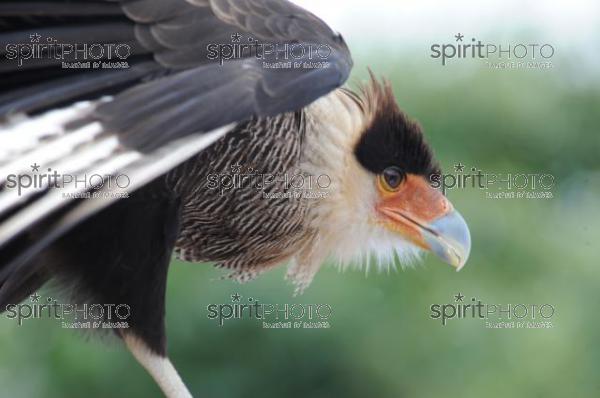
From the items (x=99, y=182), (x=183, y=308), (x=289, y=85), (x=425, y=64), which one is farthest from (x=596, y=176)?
(x=99, y=182)

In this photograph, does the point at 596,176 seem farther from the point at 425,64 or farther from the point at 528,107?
the point at 425,64

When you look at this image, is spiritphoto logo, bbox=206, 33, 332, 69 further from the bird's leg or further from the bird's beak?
the bird's leg

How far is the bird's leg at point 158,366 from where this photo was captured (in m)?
3.15

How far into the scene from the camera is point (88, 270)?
2980mm

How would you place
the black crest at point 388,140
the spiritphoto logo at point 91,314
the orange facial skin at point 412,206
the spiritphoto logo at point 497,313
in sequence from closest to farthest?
the spiritphoto logo at point 91,314 < the black crest at point 388,140 < the orange facial skin at point 412,206 < the spiritphoto logo at point 497,313

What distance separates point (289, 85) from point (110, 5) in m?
0.52

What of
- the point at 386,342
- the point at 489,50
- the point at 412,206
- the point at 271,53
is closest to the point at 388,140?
the point at 412,206

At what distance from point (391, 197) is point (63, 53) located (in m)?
1.34

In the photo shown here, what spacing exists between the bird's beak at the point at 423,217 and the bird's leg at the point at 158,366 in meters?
0.91

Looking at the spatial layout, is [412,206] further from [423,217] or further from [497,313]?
[497,313]

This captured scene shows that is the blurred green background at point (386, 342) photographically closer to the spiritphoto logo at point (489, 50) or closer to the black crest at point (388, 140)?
the spiritphoto logo at point (489, 50)

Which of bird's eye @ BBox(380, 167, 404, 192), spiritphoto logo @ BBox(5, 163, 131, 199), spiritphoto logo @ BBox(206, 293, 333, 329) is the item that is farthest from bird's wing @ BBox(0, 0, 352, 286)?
spiritphoto logo @ BBox(206, 293, 333, 329)

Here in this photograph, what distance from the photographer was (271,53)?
2.79m

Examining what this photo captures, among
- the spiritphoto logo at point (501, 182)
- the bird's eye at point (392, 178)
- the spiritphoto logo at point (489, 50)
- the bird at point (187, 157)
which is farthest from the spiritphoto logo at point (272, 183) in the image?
the spiritphoto logo at point (489, 50)
